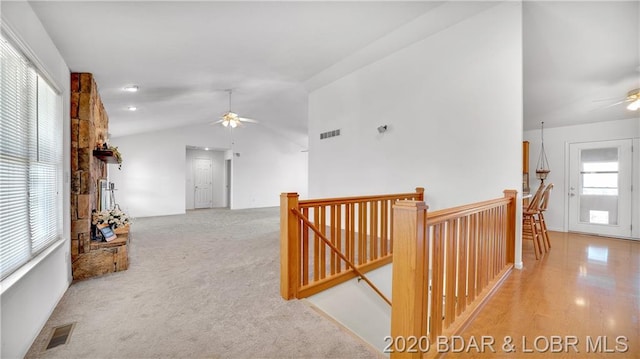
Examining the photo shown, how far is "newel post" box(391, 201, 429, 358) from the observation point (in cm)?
132

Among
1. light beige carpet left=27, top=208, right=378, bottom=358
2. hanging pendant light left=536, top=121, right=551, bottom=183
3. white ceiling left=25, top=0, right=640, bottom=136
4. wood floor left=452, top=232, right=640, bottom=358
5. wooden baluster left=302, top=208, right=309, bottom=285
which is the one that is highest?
white ceiling left=25, top=0, right=640, bottom=136

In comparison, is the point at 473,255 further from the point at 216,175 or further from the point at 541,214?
the point at 216,175

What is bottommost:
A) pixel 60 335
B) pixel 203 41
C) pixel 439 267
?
pixel 60 335

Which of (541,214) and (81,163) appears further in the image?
(541,214)

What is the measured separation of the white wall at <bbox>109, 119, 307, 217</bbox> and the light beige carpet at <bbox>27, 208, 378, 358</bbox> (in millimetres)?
4794

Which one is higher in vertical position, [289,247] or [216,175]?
[216,175]

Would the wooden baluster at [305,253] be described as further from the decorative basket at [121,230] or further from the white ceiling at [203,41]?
the decorative basket at [121,230]

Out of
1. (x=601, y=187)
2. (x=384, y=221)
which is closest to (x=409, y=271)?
(x=384, y=221)

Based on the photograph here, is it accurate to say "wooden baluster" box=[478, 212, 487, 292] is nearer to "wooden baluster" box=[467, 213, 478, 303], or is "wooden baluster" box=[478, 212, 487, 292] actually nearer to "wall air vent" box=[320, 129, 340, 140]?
"wooden baluster" box=[467, 213, 478, 303]

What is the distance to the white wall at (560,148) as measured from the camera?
4.77 m

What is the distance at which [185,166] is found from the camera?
28.7 feet

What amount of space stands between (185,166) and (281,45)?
664 centimetres

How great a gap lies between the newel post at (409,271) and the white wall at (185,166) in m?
8.44

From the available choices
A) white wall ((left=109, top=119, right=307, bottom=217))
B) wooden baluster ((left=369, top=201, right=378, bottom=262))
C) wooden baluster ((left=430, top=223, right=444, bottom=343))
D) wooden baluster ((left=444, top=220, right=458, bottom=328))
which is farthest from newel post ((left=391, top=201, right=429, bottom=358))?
white wall ((left=109, top=119, right=307, bottom=217))
